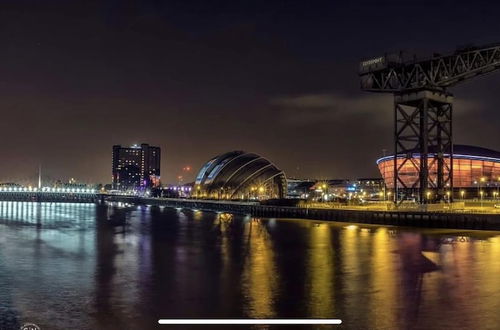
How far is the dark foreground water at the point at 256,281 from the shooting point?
21906 millimetres

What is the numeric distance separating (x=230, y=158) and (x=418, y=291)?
128664mm

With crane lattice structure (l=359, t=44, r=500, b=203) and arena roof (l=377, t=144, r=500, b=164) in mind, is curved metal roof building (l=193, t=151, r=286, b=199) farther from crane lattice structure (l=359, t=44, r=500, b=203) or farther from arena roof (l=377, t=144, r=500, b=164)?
crane lattice structure (l=359, t=44, r=500, b=203)

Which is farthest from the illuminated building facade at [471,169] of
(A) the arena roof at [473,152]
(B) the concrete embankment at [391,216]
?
(B) the concrete embankment at [391,216]

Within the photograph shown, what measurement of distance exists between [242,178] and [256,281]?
125 meters

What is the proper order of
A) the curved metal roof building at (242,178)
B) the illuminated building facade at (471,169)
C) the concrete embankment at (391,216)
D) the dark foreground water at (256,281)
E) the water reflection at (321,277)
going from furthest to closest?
the curved metal roof building at (242,178)
the illuminated building facade at (471,169)
the concrete embankment at (391,216)
the water reflection at (321,277)
the dark foreground water at (256,281)

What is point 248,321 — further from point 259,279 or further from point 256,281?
point 259,279

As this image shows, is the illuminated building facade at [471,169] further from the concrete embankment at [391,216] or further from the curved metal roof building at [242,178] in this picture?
the concrete embankment at [391,216]

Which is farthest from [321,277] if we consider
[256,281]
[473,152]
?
[473,152]

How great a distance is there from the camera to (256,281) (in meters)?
29.8

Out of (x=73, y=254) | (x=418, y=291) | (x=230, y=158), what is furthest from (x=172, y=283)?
(x=230, y=158)

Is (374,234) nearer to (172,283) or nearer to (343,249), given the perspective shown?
(343,249)

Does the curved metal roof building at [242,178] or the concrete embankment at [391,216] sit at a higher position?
the curved metal roof building at [242,178]

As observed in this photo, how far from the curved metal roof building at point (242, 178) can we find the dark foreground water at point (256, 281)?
100223mm

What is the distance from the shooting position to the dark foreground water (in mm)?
21906
